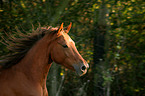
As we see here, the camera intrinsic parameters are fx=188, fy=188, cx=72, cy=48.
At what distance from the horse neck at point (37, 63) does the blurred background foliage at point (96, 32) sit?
2.09 meters

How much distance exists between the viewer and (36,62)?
258cm

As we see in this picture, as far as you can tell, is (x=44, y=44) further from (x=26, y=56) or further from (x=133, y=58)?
(x=133, y=58)

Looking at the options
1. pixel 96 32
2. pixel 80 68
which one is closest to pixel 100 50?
pixel 96 32

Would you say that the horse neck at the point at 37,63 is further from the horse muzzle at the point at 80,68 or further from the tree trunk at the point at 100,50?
the tree trunk at the point at 100,50

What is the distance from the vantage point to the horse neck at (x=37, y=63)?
8.40 ft

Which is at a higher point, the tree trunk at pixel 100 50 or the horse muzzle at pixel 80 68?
the horse muzzle at pixel 80 68

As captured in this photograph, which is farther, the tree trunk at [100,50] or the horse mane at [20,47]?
the tree trunk at [100,50]

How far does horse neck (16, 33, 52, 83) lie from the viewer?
256cm

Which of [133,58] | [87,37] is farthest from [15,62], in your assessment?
[133,58]

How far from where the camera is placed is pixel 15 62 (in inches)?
105

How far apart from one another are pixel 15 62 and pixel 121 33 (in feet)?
10.6

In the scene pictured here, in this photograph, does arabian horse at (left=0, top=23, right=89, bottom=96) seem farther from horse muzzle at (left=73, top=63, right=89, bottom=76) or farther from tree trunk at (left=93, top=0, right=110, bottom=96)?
tree trunk at (left=93, top=0, right=110, bottom=96)

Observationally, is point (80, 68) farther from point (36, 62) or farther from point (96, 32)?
point (96, 32)

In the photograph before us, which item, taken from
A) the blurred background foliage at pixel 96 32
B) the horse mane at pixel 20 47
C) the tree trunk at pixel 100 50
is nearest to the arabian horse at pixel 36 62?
the horse mane at pixel 20 47
